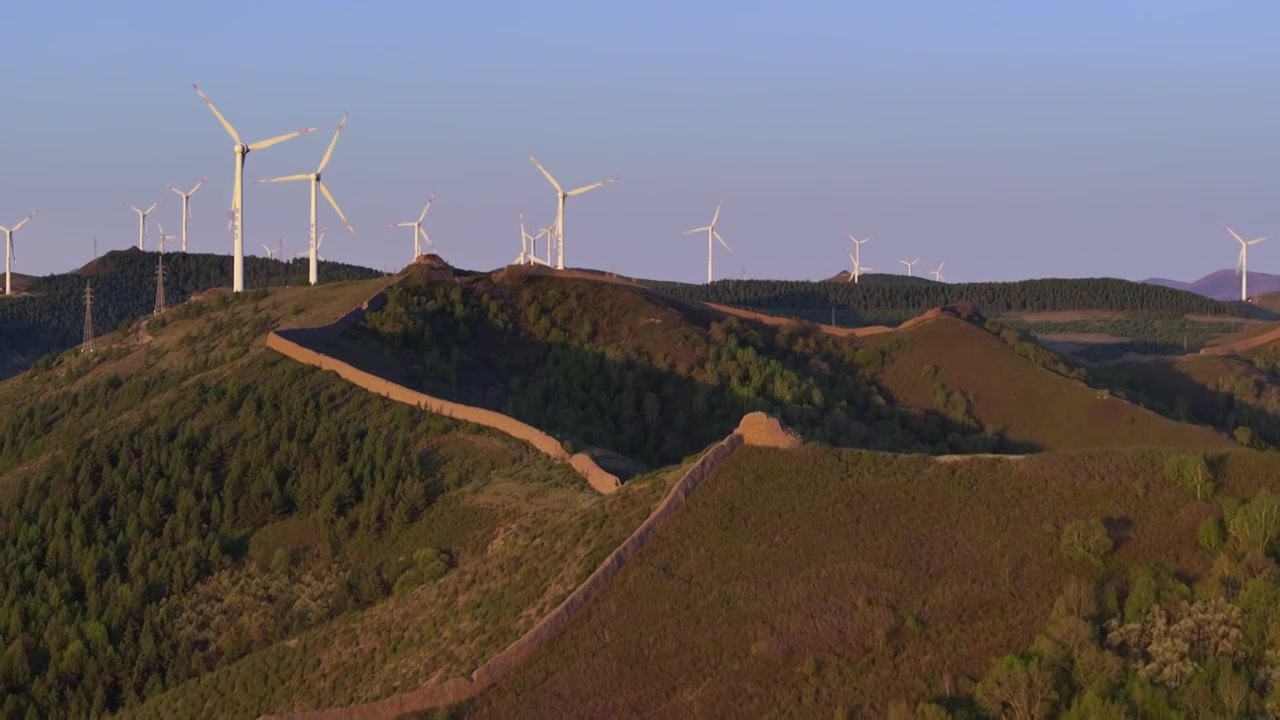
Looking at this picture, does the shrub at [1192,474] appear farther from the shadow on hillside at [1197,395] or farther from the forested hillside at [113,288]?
the forested hillside at [113,288]

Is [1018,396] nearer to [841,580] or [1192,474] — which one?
[1192,474]

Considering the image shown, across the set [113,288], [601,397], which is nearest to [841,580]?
[601,397]

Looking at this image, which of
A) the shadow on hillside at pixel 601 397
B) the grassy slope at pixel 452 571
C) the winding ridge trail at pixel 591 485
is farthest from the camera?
the shadow on hillside at pixel 601 397

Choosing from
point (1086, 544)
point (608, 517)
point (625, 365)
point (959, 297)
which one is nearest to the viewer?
point (1086, 544)

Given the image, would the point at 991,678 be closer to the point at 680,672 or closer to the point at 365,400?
the point at 680,672

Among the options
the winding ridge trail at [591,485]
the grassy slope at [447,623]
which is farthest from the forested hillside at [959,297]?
the grassy slope at [447,623]
